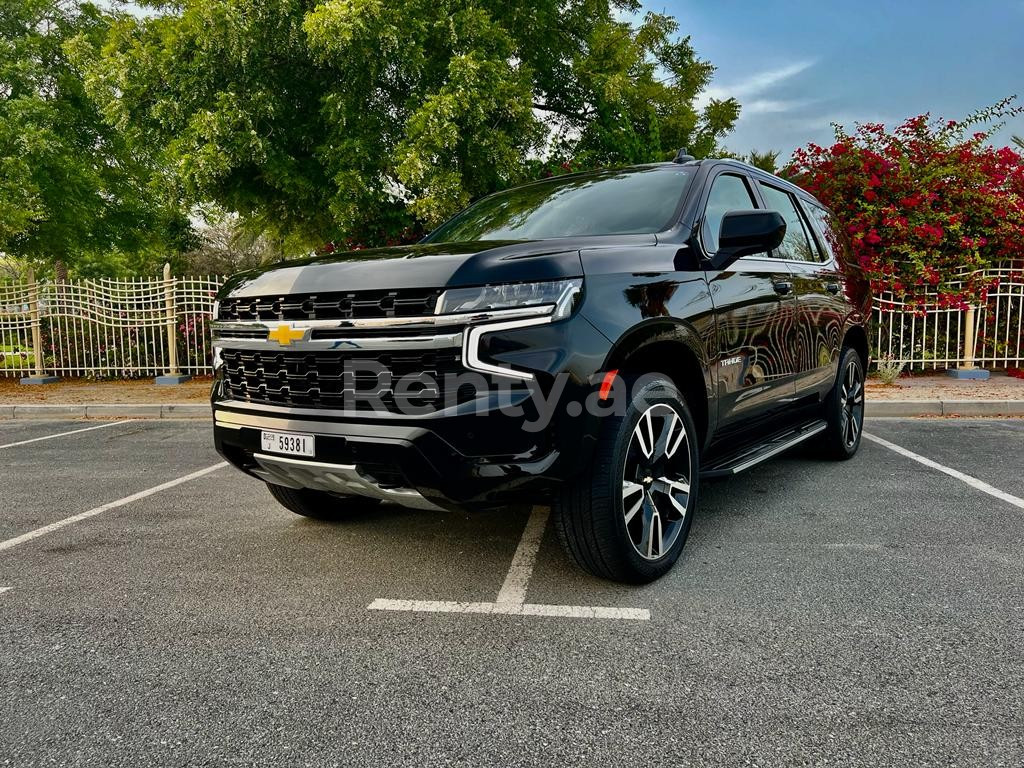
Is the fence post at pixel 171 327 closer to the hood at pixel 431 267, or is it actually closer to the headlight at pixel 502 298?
the hood at pixel 431 267

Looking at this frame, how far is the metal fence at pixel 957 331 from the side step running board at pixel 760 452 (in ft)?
22.0

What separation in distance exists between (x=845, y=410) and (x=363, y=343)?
13.5ft

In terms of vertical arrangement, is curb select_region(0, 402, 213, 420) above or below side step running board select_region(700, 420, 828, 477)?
below

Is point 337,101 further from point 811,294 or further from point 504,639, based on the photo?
point 504,639

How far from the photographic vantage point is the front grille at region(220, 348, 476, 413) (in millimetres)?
2639

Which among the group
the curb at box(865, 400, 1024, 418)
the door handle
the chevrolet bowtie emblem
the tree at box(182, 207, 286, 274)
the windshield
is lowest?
the curb at box(865, 400, 1024, 418)

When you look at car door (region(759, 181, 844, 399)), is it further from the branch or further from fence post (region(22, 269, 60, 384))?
fence post (region(22, 269, 60, 384))

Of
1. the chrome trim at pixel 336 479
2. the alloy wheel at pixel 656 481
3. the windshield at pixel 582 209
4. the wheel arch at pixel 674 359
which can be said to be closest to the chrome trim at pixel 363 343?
the chrome trim at pixel 336 479

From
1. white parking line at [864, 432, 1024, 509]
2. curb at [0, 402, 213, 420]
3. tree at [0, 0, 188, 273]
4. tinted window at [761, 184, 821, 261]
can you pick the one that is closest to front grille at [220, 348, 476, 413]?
tinted window at [761, 184, 821, 261]

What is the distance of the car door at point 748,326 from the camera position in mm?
3562

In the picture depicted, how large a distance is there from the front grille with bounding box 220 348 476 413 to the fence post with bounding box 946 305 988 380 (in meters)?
10.00

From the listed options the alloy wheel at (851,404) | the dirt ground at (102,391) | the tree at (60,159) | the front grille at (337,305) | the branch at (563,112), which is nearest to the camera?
the front grille at (337,305)

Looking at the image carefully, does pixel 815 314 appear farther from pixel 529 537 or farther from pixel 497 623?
pixel 497 623

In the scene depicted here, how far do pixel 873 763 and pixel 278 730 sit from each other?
1652mm
